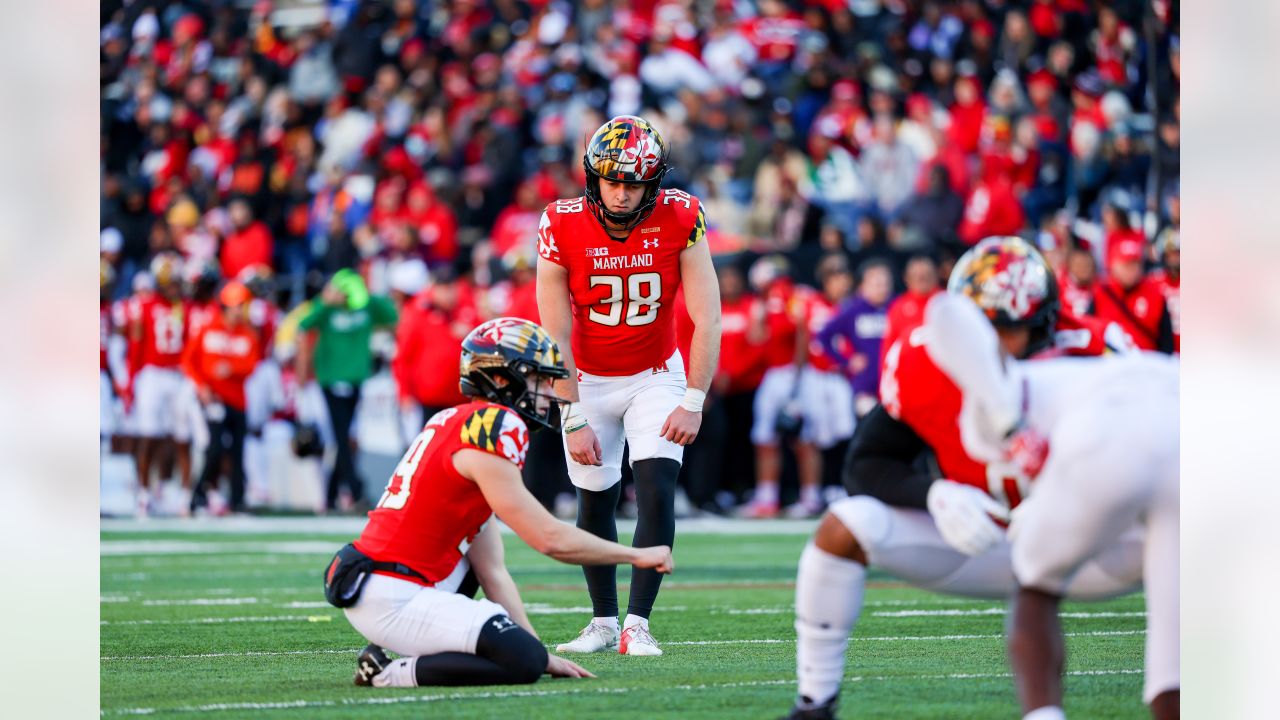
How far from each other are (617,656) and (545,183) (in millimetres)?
10219

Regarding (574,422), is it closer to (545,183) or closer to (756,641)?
(756,641)

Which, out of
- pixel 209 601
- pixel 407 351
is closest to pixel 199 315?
pixel 407 351

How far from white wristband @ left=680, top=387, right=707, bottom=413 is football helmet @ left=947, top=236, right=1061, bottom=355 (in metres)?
2.19

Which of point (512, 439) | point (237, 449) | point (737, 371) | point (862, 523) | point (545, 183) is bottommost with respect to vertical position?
point (237, 449)

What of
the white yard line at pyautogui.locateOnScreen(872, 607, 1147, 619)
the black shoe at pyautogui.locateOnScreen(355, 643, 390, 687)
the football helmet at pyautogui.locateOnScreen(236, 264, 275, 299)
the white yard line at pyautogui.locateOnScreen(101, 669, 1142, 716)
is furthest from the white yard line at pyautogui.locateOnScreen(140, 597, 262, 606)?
the football helmet at pyautogui.locateOnScreen(236, 264, 275, 299)

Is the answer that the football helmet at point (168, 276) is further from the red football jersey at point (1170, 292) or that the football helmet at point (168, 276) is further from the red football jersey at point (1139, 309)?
the red football jersey at point (1170, 292)

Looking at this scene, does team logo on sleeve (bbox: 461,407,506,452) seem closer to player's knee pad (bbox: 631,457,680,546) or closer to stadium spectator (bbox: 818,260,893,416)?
player's knee pad (bbox: 631,457,680,546)

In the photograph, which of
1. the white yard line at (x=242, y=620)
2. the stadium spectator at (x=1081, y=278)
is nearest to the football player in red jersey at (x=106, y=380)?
the white yard line at (x=242, y=620)

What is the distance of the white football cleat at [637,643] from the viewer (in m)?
6.13

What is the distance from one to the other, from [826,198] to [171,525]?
20.0 ft

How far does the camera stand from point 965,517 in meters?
3.81
